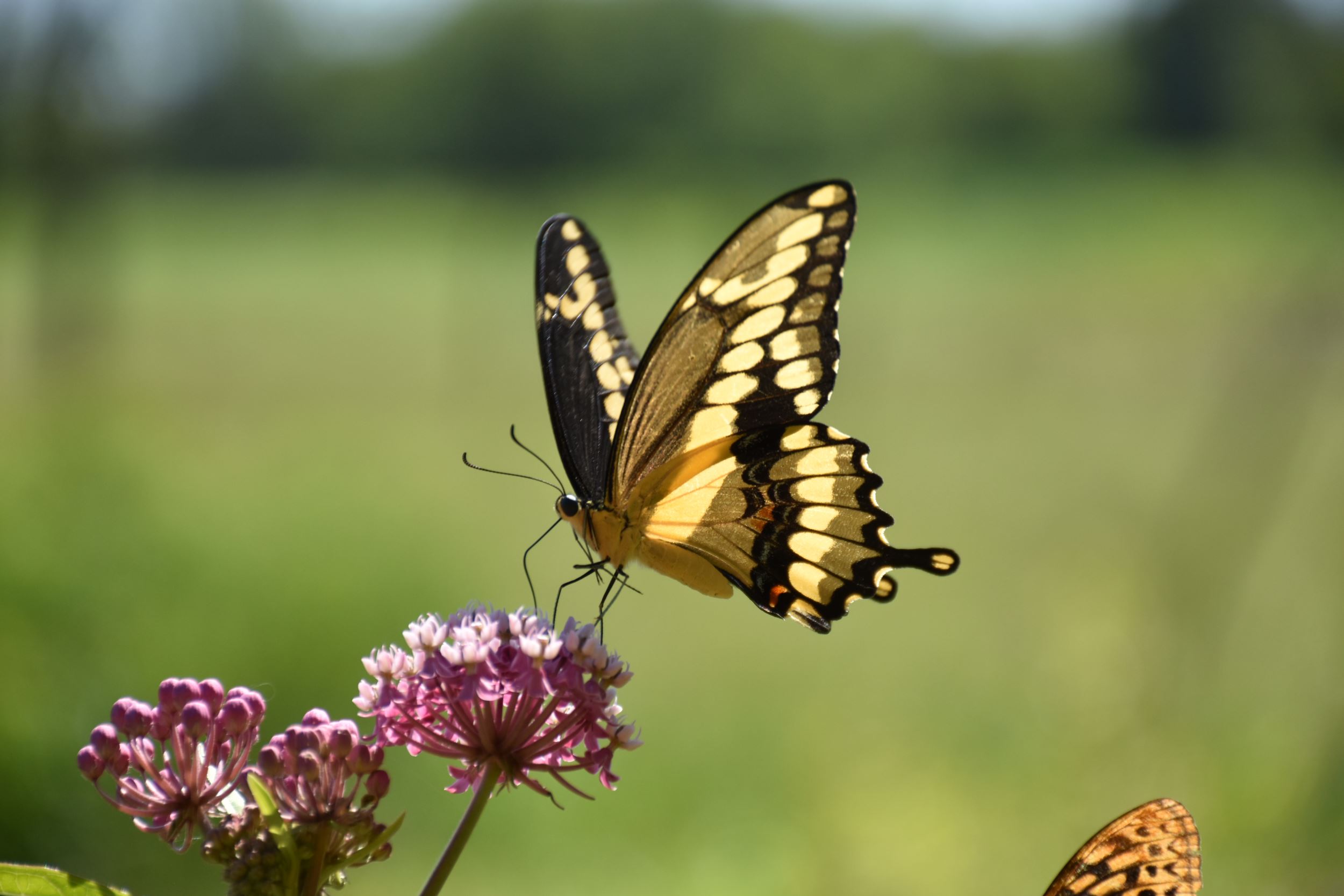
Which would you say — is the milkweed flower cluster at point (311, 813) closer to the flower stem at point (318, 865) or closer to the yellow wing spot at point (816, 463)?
the flower stem at point (318, 865)

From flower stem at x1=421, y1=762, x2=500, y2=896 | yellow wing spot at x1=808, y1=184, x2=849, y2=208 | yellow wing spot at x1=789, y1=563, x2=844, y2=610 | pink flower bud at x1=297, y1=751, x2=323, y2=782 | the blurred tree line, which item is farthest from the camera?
the blurred tree line

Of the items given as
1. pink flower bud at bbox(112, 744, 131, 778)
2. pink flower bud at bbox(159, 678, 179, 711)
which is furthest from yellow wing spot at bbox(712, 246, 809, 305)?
pink flower bud at bbox(112, 744, 131, 778)

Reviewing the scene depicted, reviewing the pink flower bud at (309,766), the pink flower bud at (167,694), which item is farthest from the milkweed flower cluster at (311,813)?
the pink flower bud at (167,694)

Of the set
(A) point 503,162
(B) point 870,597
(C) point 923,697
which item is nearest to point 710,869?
(C) point 923,697

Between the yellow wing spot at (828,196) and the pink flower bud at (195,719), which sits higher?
the yellow wing spot at (828,196)

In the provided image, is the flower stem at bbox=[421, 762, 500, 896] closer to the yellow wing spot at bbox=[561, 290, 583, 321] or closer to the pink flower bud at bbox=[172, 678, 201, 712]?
the pink flower bud at bbox=[172, 678, 201, 712]

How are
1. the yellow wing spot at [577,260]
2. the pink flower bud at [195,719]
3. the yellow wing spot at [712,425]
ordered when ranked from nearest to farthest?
the pink flower bud at [195,719] → the yellow wing spot at [712,425] → the yellow wing spot at [577,260]
